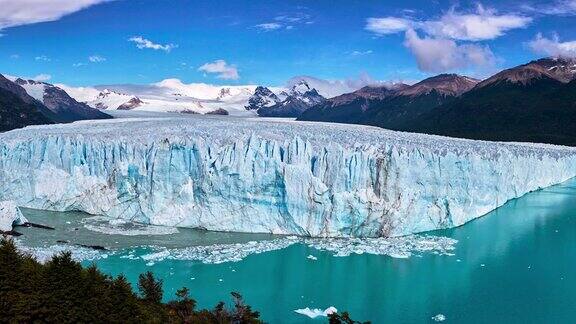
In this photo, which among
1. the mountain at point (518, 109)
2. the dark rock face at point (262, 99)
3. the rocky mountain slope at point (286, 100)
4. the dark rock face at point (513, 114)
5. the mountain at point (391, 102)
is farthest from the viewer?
the dark rock face at point (262, 99)

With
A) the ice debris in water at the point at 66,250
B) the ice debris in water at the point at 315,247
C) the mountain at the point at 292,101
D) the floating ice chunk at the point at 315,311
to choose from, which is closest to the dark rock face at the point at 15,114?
the ice debris in water at the point at 66,250

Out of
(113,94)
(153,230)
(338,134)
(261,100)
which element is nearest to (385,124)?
(261,100)

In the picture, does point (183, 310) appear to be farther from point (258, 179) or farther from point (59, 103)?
point (59, 103)

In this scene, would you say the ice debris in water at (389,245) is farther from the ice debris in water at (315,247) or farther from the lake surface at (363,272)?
the lake surface at (363,272)

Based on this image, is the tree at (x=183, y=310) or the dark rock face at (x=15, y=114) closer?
the tree at (x=183, y=310)

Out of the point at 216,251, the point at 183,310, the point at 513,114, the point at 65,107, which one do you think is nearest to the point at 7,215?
the point at 216,251

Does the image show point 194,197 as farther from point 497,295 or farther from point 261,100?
point 261,100

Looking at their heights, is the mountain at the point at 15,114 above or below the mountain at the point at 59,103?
below
